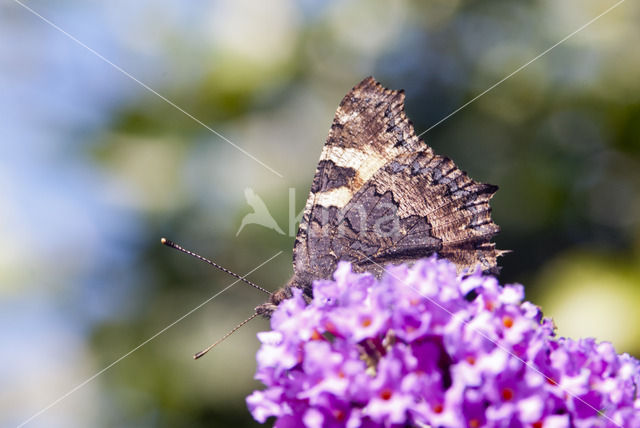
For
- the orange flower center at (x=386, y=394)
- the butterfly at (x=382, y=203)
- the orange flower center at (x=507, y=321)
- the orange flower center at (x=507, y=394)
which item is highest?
the butterfly at (x=382, y=203)

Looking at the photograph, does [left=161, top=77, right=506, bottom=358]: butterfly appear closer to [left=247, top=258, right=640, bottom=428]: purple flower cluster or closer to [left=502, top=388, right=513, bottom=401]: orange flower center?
[left=247, top=258, right=640, bottom=428]: purple flower cluster

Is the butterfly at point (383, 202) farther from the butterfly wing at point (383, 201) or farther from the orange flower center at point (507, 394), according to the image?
the orange flower center at point (507, 394)

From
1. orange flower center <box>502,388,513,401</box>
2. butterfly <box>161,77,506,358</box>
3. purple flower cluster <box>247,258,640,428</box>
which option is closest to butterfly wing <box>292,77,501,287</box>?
butterfly <box>161,77,506,358</box>

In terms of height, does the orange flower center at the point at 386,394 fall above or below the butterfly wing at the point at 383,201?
below

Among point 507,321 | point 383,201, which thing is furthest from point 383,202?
point 507,321

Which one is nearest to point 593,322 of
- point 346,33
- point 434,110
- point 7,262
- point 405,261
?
point 405,261

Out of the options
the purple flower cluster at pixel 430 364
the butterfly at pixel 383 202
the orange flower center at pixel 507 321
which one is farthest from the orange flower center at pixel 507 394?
the butterfly at pixel 383 202

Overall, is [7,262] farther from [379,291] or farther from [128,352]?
[379,291]
